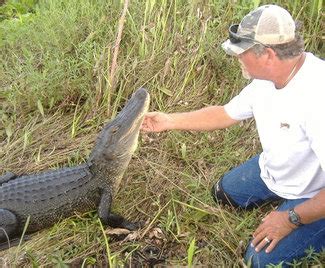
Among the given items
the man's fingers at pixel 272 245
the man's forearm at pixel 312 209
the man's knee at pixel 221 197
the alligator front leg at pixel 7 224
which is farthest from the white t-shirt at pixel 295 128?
the alligator front leg at pixel 7 224

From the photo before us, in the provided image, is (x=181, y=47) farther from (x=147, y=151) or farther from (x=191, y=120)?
(x=191, y=120)

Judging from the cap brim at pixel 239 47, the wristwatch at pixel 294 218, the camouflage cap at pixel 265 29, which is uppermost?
the camouflage cap at pixel 265 29

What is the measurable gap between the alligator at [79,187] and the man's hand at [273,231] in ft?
2.73

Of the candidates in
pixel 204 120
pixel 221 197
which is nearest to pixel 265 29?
pixel 204 120

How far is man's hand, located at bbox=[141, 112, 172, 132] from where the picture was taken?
120 inches

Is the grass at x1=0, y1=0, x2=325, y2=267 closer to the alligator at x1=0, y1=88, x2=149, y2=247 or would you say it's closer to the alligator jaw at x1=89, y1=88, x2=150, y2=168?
the alligator at x1=0, y1=88, x2=149, y2=247

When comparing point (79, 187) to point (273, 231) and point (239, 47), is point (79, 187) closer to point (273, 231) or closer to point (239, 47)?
point (273, 231)

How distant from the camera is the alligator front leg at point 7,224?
121 inches

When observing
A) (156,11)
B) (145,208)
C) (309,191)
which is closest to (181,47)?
(156,11)

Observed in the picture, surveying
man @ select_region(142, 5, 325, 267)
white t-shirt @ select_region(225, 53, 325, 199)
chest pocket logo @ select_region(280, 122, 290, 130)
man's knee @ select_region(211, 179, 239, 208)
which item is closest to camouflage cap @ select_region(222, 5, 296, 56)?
man @ select_region(142, 5, 325, 267)

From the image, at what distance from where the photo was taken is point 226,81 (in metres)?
4.10

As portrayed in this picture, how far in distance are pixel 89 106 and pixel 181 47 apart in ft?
2.98

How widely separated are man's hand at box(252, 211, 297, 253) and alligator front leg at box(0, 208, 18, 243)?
1.46 meters

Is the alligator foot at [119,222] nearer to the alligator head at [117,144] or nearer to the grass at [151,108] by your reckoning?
the grass at [151,108]
